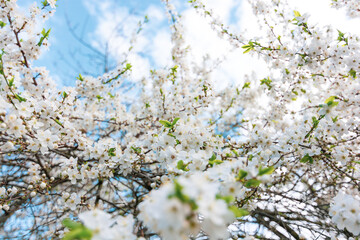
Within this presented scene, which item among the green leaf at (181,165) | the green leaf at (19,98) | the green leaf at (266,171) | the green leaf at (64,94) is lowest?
the green leaf at (266,171)

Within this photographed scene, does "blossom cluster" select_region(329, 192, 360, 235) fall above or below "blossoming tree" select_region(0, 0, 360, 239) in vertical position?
below

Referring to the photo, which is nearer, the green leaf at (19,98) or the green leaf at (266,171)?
the green leaf at (266,171)

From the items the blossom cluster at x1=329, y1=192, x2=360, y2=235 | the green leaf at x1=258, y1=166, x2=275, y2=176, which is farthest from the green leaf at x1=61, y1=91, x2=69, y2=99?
the blossom cluster at x1=329, y1=192, x2=360, y2=235

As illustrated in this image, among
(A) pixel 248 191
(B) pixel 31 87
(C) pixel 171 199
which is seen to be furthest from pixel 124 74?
(C) pixel 171 199

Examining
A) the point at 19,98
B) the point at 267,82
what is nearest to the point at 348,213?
the point at 267,82

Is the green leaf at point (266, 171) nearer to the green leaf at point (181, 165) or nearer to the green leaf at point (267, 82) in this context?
the green leaf at point (181, 165)

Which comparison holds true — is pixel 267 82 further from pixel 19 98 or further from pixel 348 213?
pixel 19 98

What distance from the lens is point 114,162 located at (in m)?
2.85

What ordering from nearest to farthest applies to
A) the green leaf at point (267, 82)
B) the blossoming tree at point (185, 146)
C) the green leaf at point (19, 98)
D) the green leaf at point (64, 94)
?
the blossoming tree at point (185, 146) < the green leaf at point (19, 98) < the green leaf at point (64, 94) < the green leaf at point (267, 82)

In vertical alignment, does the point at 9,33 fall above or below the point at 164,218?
above

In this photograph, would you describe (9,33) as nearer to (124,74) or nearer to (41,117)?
(41,117)

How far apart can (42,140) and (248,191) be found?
2294 millimetres

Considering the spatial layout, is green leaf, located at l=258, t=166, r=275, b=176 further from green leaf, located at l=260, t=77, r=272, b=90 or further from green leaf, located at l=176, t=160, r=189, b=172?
green leaf, located at l=260, t=77, r=272, b=90

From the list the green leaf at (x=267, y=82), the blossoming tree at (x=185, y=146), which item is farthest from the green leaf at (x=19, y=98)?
the green leaf at (x=267, y=82)
